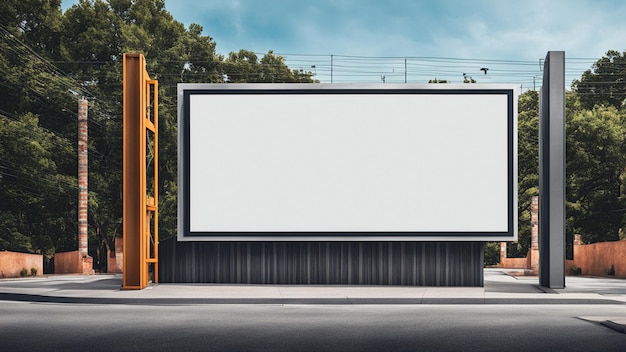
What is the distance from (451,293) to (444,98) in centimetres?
612

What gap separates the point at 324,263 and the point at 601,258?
20.7 metres

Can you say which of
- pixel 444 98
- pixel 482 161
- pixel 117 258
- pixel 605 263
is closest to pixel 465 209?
pixel 482 161

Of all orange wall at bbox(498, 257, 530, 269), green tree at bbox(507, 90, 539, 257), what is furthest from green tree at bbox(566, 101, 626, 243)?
orange wall at bbox(498, 257, 530, 269)

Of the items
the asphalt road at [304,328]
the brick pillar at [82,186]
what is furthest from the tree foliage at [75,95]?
the asphalt road at [304,328]

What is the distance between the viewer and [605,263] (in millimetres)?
40094

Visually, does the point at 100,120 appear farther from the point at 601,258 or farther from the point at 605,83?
the point at 605,83

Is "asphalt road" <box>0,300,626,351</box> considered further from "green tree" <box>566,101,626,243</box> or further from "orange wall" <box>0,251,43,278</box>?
"green tree" <box>566,101,626,243</box>

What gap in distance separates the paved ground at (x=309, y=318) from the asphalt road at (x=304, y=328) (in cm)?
2

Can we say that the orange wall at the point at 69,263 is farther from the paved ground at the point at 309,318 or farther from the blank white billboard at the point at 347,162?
the blank white billboard at the point at 347,162

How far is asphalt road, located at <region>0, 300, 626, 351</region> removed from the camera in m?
12.0

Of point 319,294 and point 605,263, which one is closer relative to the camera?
point 319,294

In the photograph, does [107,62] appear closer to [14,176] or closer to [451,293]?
[14,176]

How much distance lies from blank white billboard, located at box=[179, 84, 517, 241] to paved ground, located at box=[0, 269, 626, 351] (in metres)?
1.92

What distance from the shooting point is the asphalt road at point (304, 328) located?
11961 millimetres
